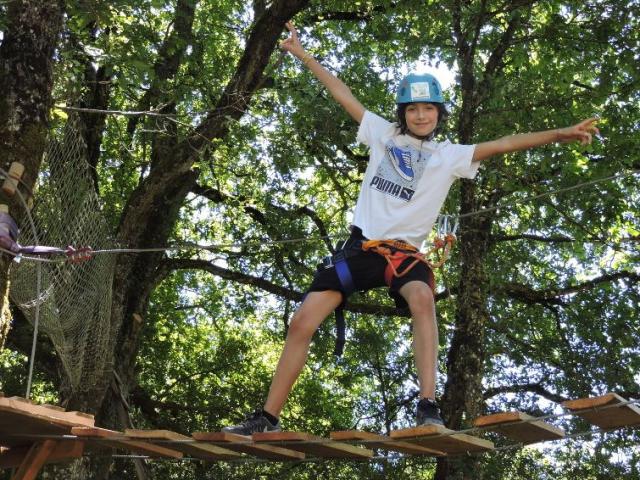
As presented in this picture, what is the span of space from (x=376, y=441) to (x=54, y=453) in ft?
5.89

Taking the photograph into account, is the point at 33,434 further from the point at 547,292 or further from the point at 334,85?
the point at 547,292

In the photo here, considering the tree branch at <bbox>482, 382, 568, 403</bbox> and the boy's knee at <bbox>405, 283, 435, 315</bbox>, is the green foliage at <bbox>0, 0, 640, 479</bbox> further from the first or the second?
the boy's knee at <bbox>405, 283, 435, 315</bbox>

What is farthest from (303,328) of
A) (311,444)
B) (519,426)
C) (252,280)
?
(252,280)

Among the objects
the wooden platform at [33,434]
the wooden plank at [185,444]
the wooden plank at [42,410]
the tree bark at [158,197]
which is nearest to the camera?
the wooden plank at [42,410]

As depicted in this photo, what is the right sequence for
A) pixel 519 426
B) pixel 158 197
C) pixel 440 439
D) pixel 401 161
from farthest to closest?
1. pixel 158 197
2. pixel 401 161
3. pixel 440 439
4. pixel 519 426

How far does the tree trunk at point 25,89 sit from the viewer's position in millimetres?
4852

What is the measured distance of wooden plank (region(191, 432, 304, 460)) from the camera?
13.3ft

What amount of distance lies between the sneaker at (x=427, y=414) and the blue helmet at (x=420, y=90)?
130 centimetres

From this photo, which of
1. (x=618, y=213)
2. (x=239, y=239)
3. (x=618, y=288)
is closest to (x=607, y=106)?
(x=618, y=213)

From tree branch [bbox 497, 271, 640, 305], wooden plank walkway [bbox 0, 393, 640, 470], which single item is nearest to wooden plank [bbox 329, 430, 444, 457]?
wooden plank walkway [bbox 0, 393, 640, 470]

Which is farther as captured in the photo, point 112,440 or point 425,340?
point 112,440

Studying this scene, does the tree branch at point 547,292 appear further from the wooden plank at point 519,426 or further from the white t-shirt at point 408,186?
the wooden plank at point 519,426

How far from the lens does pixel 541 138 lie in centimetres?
416

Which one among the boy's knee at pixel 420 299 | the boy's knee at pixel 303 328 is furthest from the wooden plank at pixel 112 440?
the boy's knee at pixel 420 299
